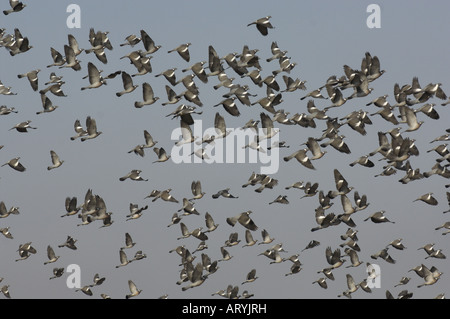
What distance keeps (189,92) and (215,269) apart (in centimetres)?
902

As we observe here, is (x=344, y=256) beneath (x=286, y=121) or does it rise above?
beneath

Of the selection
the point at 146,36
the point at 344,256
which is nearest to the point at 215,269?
the point at 344,256

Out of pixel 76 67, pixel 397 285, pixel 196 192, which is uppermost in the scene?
pixel 76 67

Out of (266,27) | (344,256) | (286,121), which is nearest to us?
(266,27)

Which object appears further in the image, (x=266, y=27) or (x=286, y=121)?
(x=286, y=121)

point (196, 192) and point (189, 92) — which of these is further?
point (196, 192)

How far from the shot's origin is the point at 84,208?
2304 inches

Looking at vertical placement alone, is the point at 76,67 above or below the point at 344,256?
above

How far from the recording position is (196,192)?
194 ft

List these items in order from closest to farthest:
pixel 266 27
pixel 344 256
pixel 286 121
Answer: pixel 266 27
pixel 286 121
pixel 344 256

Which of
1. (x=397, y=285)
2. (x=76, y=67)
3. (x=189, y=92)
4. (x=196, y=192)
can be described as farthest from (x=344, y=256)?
(x=76, y=67)

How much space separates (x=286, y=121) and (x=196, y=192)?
560 centimetres

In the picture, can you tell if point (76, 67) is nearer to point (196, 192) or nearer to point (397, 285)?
point (196, 192)

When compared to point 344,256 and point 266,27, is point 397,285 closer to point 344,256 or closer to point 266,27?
point 344,256
